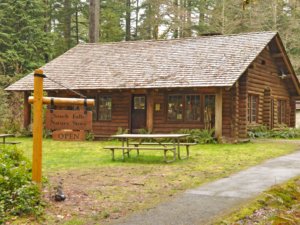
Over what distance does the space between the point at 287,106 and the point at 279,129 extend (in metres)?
3.58

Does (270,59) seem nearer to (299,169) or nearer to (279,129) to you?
(279,129)

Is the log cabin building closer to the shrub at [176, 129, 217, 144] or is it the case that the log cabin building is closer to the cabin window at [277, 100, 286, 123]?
the cabin window at [277, 100, 286, 123]

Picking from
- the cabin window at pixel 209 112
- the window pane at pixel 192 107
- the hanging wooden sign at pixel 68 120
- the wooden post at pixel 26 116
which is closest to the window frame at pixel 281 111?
the cabin window at pixel 209 112

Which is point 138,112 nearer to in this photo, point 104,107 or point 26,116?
point 104,107

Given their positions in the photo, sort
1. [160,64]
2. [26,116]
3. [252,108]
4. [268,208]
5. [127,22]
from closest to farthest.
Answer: [268,208] < [160,64] < [252,108] < [26,116] < [127,22]

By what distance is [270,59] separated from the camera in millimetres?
24188

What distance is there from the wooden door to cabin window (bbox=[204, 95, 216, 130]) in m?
3.33

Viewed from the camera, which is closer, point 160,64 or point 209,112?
point 209,112

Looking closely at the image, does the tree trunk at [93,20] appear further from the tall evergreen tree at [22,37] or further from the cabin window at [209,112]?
the cabin window at [209,112]

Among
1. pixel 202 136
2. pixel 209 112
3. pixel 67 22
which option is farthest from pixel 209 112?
pixel 67 22

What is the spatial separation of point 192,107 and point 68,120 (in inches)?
579

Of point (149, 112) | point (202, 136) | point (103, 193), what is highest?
point (149, 112)

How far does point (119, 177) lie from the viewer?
32.2 ft

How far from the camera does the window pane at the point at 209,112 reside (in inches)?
798
